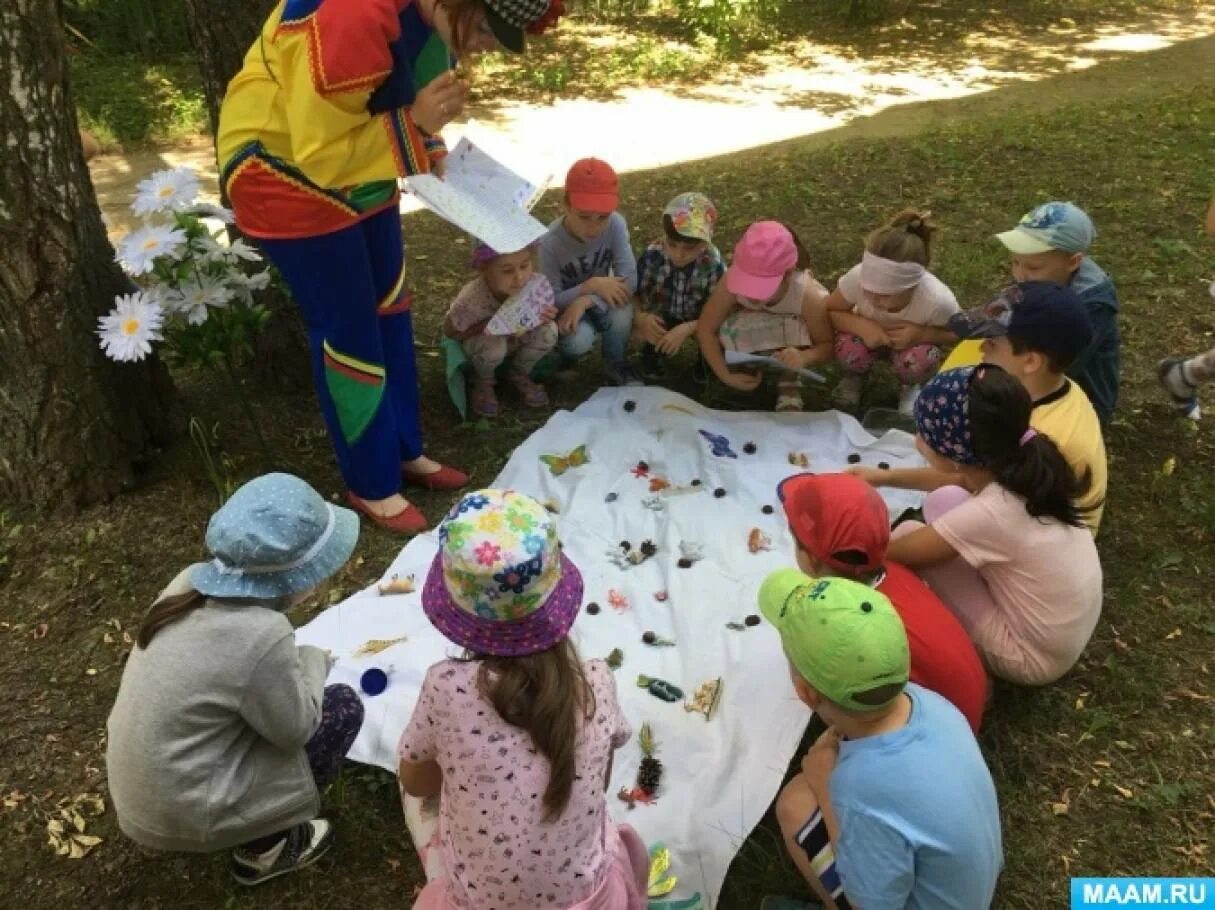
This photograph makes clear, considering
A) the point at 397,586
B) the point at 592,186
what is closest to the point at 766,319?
the point at 592,186

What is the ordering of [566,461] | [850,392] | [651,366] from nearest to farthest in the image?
[566,461], [850,392], [651,366]

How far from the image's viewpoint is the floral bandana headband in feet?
11.8

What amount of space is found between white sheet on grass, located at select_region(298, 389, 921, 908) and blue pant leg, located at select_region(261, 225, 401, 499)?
1.10 ft

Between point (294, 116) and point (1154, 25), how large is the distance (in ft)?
38.7

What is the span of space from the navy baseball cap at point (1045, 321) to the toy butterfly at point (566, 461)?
1582 millimetres

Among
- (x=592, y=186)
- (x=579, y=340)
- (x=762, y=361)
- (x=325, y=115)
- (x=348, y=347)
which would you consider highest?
(x=325, y=115)

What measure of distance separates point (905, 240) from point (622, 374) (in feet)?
4.50

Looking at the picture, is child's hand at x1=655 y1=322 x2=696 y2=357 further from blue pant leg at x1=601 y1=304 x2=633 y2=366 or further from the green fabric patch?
the green fabric patch

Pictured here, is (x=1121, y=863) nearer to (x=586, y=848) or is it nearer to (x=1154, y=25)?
(x=586, y=848)

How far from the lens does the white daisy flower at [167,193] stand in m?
2.98

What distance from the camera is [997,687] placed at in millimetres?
2744

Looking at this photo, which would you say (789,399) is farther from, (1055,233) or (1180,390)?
(1180,390)

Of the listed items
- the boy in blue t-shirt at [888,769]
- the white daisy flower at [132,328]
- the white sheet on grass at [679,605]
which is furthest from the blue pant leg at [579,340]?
the boy in blue t-shirt at [888,769]

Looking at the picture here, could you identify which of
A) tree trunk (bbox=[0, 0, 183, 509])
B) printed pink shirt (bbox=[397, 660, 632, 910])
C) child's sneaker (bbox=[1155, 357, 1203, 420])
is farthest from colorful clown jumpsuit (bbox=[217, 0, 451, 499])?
child's sneaker (bbox=[1155, 357, 1203, 420])
